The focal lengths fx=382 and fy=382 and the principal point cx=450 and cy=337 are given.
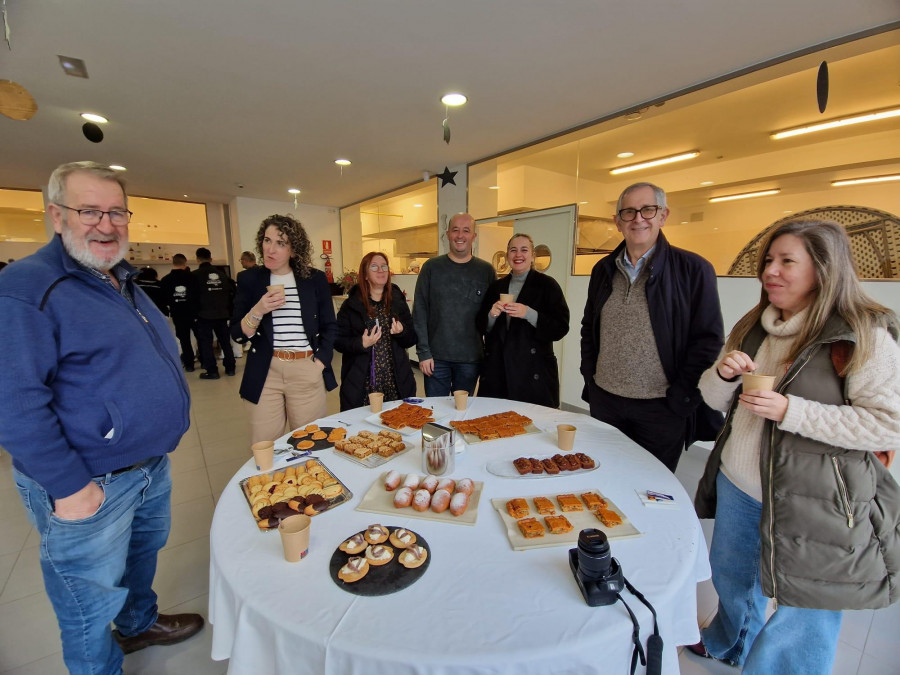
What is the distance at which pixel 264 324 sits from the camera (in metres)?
1.98

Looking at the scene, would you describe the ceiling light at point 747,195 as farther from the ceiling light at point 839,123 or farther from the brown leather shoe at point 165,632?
the brown leather shoe at point 165,632

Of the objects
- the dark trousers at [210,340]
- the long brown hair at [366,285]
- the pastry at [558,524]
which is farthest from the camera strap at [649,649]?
the dark trousers at [210,340]

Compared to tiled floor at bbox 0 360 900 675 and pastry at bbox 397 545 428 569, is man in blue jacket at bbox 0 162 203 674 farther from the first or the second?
pastry at bbox 397 545 428 569

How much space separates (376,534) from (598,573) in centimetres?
50

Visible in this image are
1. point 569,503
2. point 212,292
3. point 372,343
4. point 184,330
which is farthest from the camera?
point 184,330

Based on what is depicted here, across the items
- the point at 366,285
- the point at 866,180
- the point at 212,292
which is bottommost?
the point at 212,292

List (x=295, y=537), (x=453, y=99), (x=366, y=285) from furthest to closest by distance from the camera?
(x=453, y=99), (x=366, y=285), (x=295, y=537)

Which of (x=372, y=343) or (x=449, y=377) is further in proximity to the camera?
(x=449, y=377)

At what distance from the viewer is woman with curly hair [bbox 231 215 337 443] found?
198 centimetres

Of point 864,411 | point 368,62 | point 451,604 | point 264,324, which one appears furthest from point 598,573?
point 368,62

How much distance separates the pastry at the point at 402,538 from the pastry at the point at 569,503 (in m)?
0.42

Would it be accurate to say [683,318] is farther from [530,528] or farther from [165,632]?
[165,632]

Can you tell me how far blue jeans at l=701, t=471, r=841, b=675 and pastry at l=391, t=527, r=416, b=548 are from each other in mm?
1059

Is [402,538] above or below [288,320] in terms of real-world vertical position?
below
